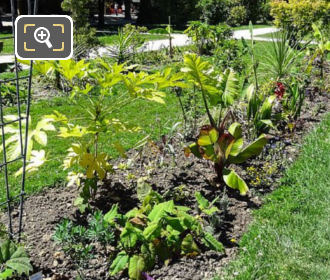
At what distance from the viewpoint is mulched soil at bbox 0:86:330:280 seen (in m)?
2.73

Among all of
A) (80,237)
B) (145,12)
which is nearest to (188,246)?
(80,237)

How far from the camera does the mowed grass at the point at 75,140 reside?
3.94m

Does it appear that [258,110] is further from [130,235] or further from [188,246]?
[130,235]

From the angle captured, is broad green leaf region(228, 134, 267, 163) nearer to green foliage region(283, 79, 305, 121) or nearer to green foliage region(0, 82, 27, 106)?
green foliage region(283, 79, 305, 121)

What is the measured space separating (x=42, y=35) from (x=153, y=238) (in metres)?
1.47

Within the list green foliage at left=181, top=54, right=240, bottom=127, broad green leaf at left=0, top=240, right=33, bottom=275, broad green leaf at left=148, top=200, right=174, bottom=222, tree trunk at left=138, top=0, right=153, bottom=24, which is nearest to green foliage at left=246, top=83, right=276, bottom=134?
green foliage at left=181, top=54, right=240, bottom=127

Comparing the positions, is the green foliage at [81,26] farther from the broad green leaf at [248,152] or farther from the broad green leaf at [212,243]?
the broad green leaf at [212,243]

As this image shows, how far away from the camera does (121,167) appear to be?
387 centimetres

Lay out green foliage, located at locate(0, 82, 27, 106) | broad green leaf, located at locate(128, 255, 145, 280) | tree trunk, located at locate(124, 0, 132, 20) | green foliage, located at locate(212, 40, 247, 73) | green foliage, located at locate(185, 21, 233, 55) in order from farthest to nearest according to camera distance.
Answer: tree trunk, located at locate(124, 0, 132, 20) < green foliage, located at locate(185, 21, 233, 55) < green foliage, located at locate(212, 40, 247, 73) < green foliage, located at locate(0, 82, 27, 106) < broad green leaf, located at locate(128, 255, 145, 280)

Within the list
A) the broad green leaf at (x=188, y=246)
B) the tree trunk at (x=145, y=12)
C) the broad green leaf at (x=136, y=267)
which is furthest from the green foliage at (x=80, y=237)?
the tree trunk at (x=145, y=12)

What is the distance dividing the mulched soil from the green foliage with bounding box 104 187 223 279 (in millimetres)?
93

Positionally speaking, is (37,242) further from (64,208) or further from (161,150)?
(161,150)

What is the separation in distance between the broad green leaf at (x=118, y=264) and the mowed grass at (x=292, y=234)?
649 mm

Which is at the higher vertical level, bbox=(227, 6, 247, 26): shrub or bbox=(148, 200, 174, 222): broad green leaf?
bbox=(227, 6, 247, 26): shrub
